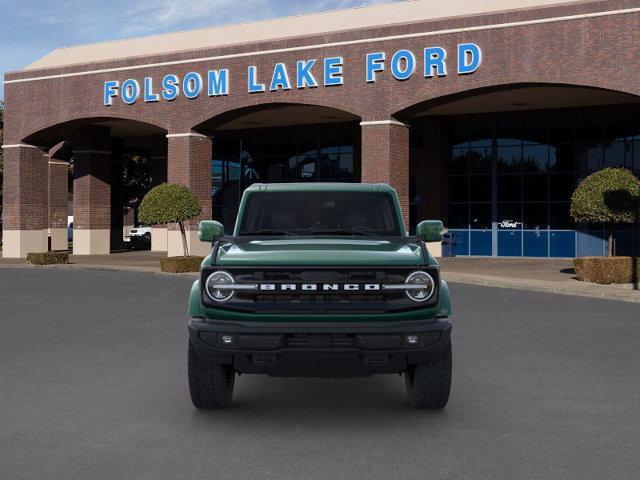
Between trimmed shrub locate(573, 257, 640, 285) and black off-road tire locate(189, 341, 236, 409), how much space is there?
17559 mm

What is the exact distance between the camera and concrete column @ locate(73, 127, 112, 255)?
44.3m

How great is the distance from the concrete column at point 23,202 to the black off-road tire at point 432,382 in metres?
37.3

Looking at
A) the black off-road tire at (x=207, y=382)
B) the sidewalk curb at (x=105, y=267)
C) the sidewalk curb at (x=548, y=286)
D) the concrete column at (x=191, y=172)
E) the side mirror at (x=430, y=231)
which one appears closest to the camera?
the black off-road tire at (x=207, y=382)

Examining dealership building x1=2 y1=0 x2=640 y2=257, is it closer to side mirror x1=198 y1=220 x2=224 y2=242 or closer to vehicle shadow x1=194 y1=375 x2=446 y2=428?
vehicle shadow x1=194 y1=375 x2=446 y2=428

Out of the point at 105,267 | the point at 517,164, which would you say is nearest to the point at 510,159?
the point at 517,164

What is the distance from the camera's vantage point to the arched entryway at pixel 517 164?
36875mm

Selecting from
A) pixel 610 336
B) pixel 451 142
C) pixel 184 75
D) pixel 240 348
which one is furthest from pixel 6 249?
pixel 240 348

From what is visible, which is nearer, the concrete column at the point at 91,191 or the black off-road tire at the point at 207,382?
the black off-road tire at the point at 207,382

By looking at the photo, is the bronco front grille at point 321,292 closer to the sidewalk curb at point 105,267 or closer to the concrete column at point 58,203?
the sidewalk curb at point 105,267

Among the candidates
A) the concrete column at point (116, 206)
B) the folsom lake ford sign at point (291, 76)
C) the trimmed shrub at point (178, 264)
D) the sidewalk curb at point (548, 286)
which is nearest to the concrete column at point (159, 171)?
the concrete column at point (116, 206)

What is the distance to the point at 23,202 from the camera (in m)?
41.7

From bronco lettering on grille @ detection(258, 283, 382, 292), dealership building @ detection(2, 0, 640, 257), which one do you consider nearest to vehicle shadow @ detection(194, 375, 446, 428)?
bronco lettering on grille @ detection(258, 283, 382, 292)

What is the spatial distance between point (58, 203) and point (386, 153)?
73.6ft

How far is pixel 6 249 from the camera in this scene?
4206cm
